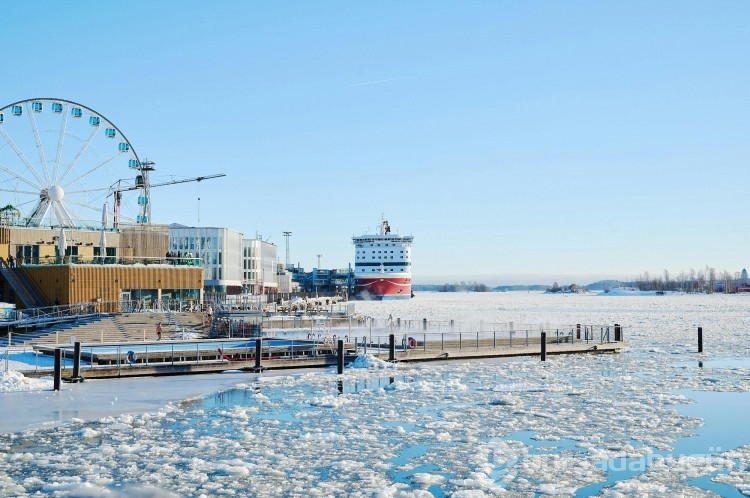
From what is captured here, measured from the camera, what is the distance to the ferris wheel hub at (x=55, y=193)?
56875 millimetres

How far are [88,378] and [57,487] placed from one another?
13.8 meters

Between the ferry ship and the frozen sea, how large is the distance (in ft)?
416

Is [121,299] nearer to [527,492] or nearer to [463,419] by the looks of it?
[463,419]

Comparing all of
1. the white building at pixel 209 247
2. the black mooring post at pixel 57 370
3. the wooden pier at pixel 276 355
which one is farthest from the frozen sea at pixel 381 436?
the white building at pixel 209 247

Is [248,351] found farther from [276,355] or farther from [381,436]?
[381,436]

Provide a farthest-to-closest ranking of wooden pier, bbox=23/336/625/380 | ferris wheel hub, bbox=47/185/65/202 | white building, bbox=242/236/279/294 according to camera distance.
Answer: white building, bbox=242/236/279/294, ferris wheel hub, bbox=47/185/65/202, wooden pier, bbox=23/336/625/380

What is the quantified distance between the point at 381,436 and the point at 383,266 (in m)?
139

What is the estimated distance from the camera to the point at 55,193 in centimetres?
5691

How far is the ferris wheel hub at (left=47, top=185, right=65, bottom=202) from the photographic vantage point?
56.9 m

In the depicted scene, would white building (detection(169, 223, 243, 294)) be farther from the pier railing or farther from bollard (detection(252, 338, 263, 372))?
bollard (detection(252, 338, 263, 372))

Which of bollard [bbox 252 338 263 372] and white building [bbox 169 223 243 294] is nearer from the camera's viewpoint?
bollard [bbox 252 338 263 372]

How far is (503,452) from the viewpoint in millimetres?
14695

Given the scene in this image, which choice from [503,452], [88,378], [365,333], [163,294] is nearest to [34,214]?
[163,294]

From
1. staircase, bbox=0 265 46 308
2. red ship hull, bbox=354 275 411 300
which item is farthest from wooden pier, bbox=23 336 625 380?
red ship hull, bbox=354 275 411 300
